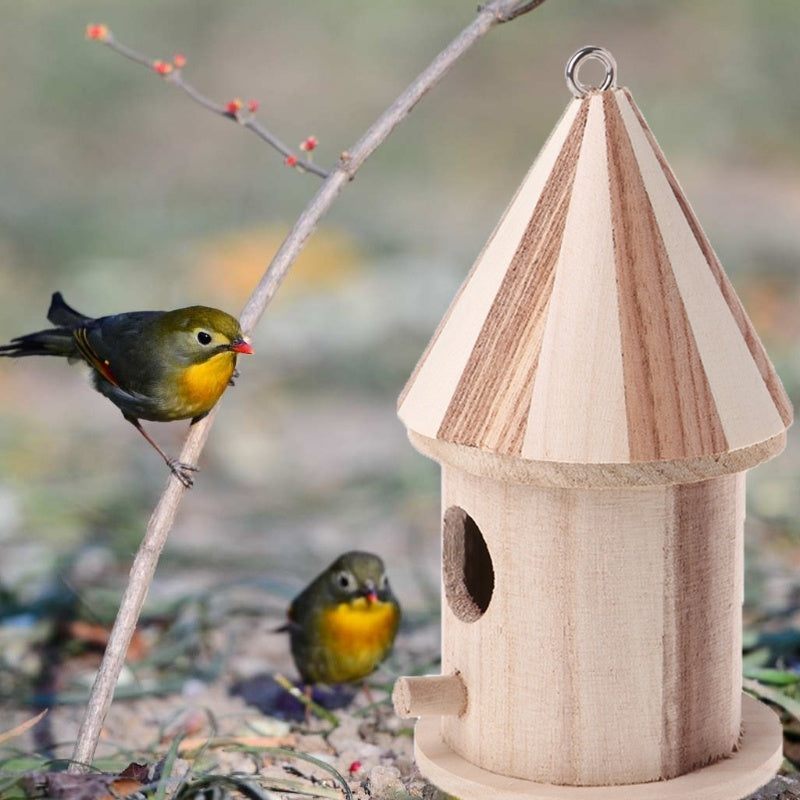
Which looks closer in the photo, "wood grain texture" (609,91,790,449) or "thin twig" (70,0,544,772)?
"wood grain texture" (609,91,790,449)

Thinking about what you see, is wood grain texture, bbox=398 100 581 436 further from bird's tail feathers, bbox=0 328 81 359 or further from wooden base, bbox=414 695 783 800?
bird's tail feathers, bbox=0 328 81 359

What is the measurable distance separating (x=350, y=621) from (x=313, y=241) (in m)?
6.56

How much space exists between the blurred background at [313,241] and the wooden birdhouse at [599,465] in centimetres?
241

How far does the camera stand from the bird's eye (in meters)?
4.85

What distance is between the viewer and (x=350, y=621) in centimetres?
487

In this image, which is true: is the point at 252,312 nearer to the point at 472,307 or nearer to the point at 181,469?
the point at 181,469

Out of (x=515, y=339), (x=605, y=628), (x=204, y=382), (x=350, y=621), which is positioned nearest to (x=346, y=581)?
(x=350, y=621)

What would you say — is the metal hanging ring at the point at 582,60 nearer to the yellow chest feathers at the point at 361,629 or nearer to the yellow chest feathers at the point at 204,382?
the yellow chest feathers at the point at 204,382

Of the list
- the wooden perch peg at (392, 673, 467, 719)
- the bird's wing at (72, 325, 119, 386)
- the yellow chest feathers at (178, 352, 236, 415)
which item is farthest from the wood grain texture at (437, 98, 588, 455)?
the bird's wing at (72, 325, 119, 386)

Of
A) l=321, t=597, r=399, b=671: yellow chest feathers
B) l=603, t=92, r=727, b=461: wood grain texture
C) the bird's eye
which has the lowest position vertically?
l=321, t=597, r=399, b=671: yellow chest feathers

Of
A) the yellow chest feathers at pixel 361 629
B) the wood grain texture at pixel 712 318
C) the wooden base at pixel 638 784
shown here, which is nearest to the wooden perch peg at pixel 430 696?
the wooden base at pixel 638 784

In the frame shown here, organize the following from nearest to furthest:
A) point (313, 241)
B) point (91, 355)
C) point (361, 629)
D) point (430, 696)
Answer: point (430, 696) → point (91, 355) → point (361, 629) → point (313, 241)

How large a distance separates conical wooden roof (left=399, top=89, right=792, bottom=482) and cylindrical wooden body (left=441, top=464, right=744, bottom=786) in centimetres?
20

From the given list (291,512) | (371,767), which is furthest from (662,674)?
(291,512)
